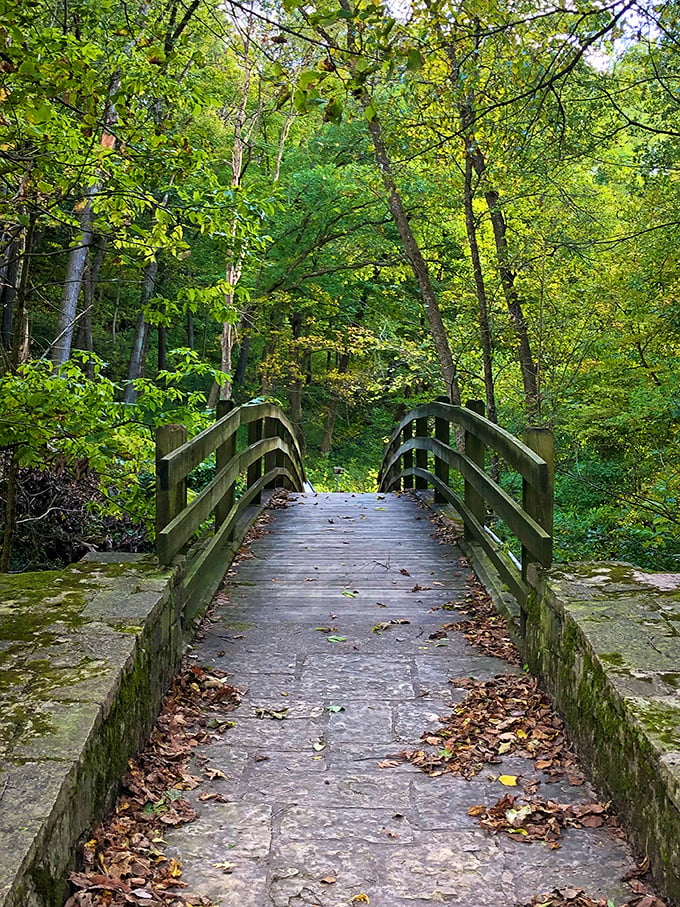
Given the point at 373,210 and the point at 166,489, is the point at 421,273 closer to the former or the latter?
the point at 166,489

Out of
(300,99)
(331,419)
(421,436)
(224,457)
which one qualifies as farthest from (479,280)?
(331,419)

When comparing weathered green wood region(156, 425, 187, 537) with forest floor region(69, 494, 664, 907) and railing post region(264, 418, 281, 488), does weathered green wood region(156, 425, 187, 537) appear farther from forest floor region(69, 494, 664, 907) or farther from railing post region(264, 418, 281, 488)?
railing post region(264, 418, 281, 488)

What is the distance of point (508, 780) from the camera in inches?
125

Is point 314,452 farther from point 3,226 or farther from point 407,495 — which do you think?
point 3,226

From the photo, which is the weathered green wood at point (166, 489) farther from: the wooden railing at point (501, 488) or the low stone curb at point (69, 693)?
the wooden railing at point (501, 488)

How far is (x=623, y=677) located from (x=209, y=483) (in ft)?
10.3

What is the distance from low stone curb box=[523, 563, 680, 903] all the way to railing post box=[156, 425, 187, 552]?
1.95 m

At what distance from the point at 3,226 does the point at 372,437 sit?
22.1 metres

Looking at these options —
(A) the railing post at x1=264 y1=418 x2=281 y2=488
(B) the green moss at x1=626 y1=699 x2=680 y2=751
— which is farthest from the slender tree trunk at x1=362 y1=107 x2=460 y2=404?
(B) the green moss at x1=626 y1=699 x2=680 y2=751

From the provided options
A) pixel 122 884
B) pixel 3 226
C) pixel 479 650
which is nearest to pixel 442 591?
pixel 479 650

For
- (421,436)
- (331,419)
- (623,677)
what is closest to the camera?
(623,677)

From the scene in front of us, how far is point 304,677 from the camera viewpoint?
14.0ft

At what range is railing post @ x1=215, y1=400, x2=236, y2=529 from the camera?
5.88 meters

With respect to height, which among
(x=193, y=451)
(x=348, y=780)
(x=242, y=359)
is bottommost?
(x=348, y=780)
